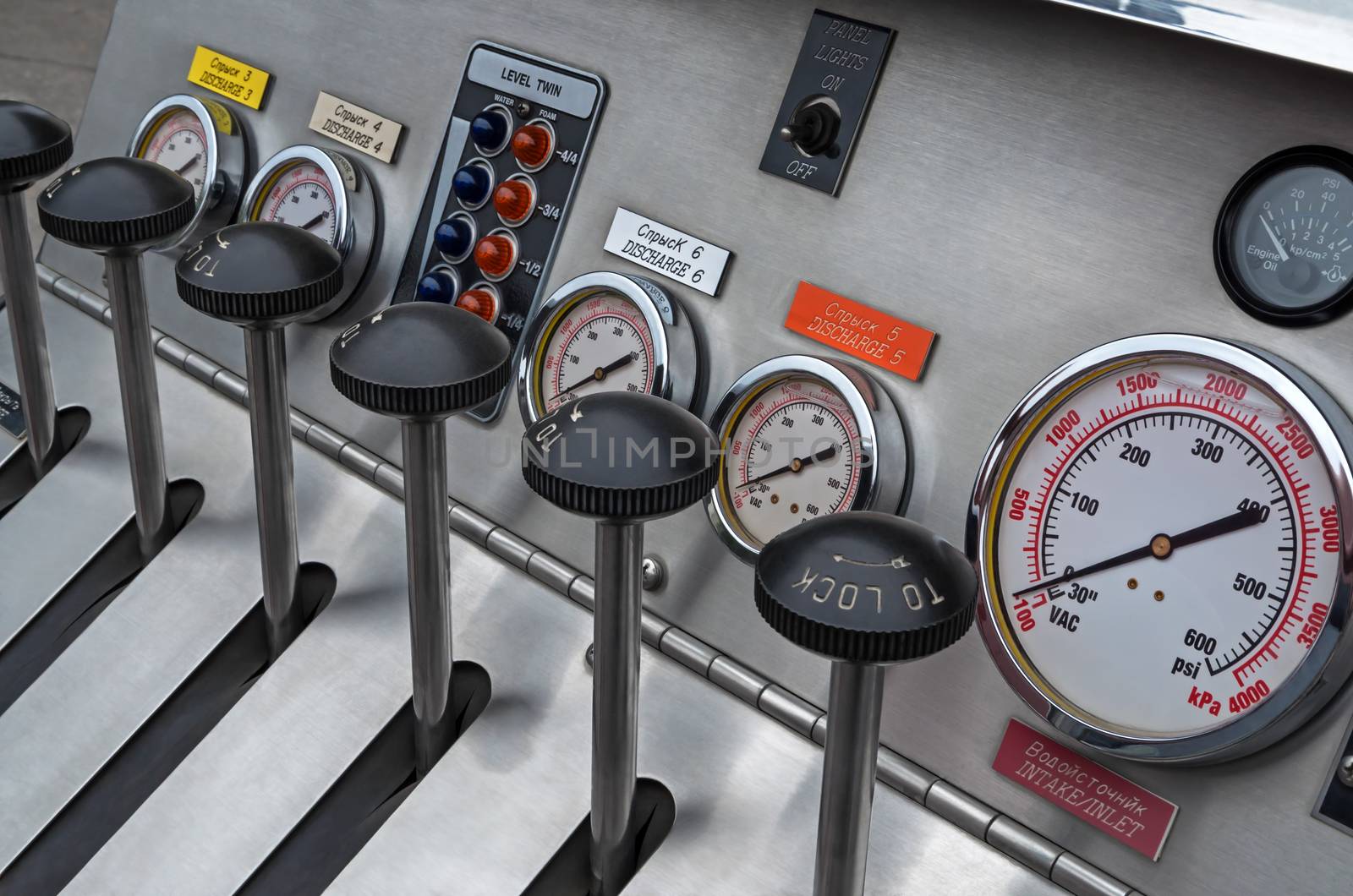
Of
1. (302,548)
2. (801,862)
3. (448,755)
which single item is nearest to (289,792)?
(448,755)

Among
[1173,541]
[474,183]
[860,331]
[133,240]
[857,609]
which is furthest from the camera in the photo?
[474,183]

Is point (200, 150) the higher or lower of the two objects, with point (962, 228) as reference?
lower

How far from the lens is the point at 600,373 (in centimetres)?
102

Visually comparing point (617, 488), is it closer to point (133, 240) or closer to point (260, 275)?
point (260, 275)

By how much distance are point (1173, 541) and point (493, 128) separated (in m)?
0.63

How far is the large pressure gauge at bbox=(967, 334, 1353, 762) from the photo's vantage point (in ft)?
2.33

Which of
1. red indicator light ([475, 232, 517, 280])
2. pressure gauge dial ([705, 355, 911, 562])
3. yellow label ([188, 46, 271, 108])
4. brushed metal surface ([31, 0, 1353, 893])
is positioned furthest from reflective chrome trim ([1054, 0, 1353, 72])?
yellow label ([188, 46, 271, 108])

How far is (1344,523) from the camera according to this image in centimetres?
69

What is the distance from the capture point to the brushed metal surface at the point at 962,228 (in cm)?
75

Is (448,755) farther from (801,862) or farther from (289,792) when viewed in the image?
(801,862)

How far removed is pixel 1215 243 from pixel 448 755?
0.61 metres

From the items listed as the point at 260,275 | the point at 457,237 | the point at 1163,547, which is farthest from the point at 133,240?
the point at 1163,547

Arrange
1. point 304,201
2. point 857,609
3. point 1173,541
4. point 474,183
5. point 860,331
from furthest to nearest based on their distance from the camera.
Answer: point 304,201 → point 474,183 → point 860,331 → point 1173,541 → point 857,609

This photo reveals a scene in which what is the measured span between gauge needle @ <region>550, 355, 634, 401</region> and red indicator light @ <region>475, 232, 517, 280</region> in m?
0.12
